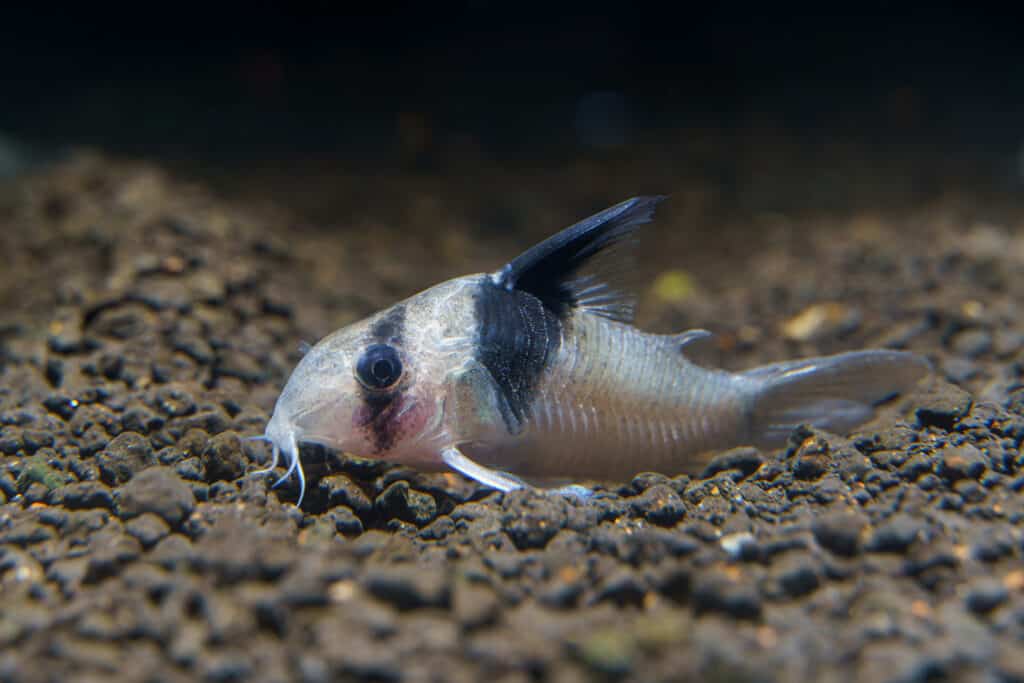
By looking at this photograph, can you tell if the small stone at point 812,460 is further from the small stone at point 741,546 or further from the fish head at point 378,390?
the fish head at point 378,390

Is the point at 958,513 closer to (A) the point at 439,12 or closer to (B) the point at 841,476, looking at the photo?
(B) the point at 841,476

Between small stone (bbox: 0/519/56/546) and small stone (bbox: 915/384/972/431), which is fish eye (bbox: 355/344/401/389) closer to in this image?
small stone (bbox: 0/519/56/546)

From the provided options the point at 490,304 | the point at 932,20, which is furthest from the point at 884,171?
the point at 490,304

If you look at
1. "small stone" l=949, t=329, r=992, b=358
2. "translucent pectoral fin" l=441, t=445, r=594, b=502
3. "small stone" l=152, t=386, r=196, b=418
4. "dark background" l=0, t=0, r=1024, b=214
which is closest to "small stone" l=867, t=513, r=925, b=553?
"translucent pectoral fin" l=441, t=445, r=594, b=502

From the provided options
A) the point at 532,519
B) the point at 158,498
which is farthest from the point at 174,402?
the point at 532,519

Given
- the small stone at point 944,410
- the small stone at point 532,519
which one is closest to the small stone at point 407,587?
the small stone at point 532,519

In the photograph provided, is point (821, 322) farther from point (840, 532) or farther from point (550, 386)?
point (840, 532)
